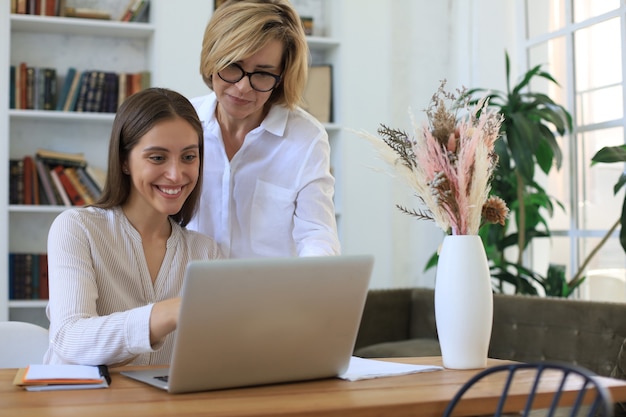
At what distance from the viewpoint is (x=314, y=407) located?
1.25m

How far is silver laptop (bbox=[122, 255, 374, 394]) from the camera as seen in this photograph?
→ 52.0 inches

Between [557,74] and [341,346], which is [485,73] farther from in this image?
[341,346]

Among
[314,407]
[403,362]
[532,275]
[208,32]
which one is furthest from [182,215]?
[532,275]

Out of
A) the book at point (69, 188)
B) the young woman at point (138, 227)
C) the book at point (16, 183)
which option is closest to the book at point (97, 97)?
the book at point (69, 188)

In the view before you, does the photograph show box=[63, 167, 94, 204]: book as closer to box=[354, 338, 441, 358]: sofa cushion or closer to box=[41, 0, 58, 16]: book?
box=[41, 0, 58, 16]: book

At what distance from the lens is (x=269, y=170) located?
7.99 ft

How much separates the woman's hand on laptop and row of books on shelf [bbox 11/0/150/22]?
3144 millimetres

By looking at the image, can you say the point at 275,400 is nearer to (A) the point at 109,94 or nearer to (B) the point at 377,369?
(B) the point at 377,369

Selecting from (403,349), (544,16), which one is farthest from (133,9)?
(403,349)

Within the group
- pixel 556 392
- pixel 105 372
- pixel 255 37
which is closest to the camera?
pixel 556 392

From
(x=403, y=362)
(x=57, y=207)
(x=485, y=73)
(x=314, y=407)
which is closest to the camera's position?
(x=314, y=407)

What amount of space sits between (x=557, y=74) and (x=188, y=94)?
1831 mm

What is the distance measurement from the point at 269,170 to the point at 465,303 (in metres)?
0.92

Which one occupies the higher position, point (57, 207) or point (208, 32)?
point (208, 32)
